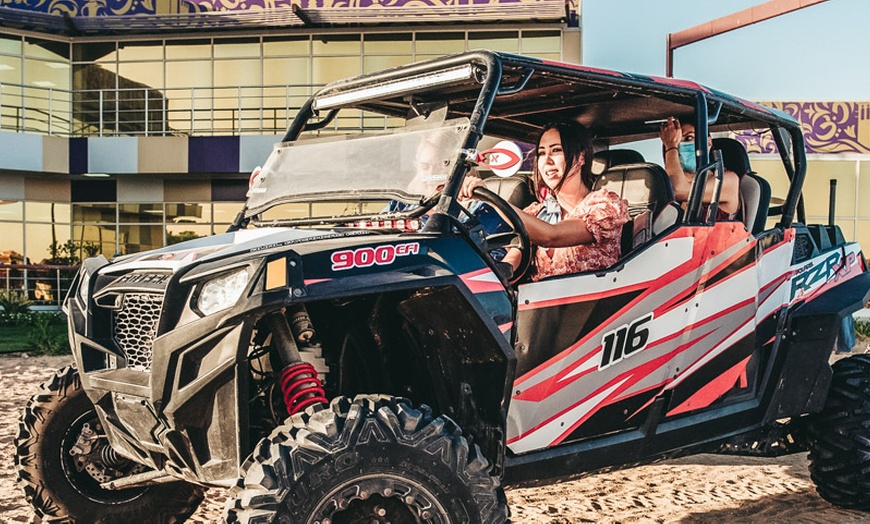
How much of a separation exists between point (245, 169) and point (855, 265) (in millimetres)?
19130

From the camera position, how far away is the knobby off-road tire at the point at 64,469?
13.2 ft

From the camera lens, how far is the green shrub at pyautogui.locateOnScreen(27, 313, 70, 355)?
1296 centimetres

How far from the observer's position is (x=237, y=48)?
24.7 m

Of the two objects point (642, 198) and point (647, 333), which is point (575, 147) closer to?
point (642, 198)

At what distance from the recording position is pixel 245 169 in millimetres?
23016

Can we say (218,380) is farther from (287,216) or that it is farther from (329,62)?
(329,62)

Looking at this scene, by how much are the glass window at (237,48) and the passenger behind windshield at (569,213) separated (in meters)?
21.0

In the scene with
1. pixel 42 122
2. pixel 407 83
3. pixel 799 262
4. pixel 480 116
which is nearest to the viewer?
pixel 480 116

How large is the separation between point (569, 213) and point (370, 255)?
1594 mm

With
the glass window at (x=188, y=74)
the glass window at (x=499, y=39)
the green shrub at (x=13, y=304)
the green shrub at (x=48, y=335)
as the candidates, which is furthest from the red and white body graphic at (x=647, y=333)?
the glass window at (x=188, y=74)

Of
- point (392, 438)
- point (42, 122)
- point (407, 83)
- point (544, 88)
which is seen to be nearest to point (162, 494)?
point (392, 438)

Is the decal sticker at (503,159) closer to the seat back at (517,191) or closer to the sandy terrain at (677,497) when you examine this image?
the seat back at (517,191)

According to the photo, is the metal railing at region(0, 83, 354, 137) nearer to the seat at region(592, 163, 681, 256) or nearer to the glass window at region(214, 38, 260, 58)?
the glass window at region(214, 38, 260, 58)

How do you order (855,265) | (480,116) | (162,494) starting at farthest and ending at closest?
(855,265) → (162,494) → (480,116)
